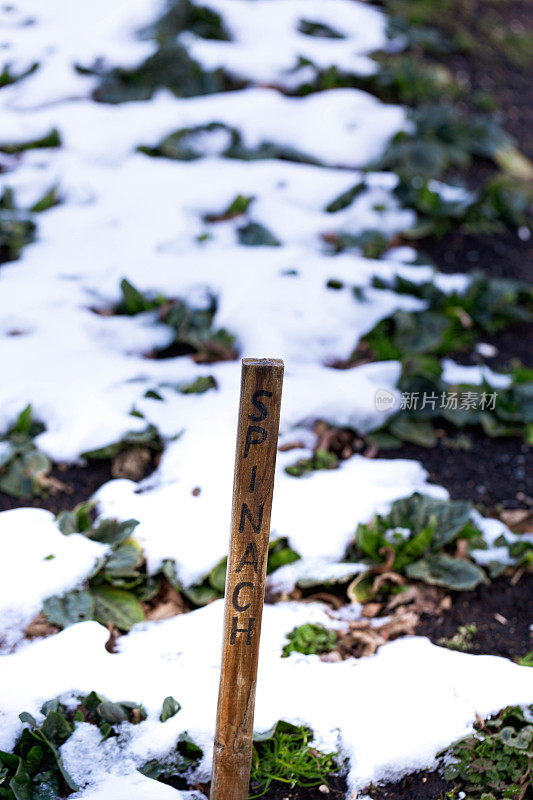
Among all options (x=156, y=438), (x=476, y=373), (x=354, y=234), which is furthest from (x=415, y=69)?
(x=156, y=438)

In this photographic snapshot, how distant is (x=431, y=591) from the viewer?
110 inches

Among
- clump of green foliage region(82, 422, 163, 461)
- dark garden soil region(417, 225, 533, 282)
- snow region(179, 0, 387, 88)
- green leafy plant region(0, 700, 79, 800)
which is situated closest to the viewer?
green leafy plant region(0, 700, 79, 800)

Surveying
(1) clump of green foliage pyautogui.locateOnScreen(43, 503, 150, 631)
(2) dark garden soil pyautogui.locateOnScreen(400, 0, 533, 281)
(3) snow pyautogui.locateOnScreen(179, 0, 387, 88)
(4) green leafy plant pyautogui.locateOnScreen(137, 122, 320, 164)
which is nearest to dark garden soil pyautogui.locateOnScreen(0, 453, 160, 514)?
(1) clump of green foliage pyautogui.locateOnScreen(43, 503, 150, 631)

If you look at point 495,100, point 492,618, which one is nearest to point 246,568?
point 492,618

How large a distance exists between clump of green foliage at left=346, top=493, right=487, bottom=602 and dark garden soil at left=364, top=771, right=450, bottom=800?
26.8 inches

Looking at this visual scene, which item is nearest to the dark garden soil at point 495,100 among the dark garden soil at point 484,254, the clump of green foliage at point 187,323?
the dark garden soil at point 484,254

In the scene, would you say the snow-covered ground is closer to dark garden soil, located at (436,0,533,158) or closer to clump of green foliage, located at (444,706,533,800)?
clump of green foliage, located at (444,706,533,800)

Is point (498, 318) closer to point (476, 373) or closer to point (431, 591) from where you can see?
point (476, 373)

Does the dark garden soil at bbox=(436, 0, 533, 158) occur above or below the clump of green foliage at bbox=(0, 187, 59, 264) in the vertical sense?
above

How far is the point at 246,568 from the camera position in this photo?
1709 mm

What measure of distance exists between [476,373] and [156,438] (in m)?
1.71

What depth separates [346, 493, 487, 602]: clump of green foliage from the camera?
9.06ft

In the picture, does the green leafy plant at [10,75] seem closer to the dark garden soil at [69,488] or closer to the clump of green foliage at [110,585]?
the dark garden soil at [69,488]

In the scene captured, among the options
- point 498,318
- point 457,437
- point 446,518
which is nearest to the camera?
point 446,518
